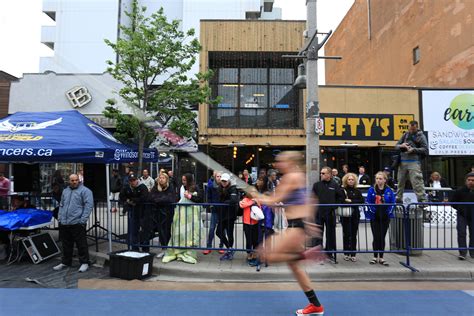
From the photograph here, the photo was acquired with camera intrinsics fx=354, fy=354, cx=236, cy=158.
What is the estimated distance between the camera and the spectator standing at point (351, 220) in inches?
271

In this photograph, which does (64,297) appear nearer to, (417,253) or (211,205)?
(211,205)

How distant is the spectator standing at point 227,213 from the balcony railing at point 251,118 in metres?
10.4

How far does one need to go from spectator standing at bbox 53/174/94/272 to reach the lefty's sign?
12.7 m

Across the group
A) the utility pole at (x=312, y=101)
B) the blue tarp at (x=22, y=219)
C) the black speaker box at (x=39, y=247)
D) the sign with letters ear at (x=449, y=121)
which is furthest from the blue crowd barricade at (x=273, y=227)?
Result: the sign with letters ear at (x=449, y=121)

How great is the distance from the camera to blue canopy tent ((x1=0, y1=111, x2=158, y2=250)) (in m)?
6.78

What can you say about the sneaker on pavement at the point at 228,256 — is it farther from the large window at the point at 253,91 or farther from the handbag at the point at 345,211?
the large window at the point at 253,91

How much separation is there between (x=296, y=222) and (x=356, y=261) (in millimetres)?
3344

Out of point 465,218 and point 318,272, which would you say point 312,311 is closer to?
point 318,272

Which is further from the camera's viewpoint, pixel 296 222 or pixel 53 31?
pixel 53 31

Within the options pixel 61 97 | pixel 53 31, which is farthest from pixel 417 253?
pixel 53 31

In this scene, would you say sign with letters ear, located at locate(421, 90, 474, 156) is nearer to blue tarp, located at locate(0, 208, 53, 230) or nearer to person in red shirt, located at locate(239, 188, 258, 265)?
person in red shirt, located at locate(239, 188, 258, 265)

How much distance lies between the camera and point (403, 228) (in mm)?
6883

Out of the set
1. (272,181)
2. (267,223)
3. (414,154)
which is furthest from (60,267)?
(414,154)

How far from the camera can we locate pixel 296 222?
4312 millimetres
